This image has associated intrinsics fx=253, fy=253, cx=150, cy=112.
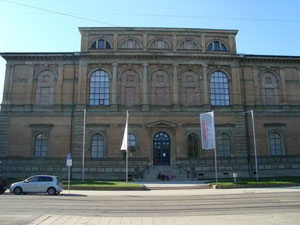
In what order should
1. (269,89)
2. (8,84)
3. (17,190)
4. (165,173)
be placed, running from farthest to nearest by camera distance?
(269,89), (8,84), (165,173), (17,190)

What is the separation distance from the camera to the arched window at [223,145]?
3222cm

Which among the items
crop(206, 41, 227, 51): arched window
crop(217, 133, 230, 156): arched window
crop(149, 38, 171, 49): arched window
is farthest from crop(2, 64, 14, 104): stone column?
crop(217, 133, 230, 156): arched window

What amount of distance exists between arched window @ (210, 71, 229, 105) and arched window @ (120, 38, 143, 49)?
1091cm

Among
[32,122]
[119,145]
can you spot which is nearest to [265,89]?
[119,145]

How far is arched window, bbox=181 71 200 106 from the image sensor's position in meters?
33.3

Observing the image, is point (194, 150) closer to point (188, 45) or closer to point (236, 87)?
point (236, 87)

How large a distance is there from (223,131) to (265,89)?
894 centimetres

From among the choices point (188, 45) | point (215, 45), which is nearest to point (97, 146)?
point (188, 45)

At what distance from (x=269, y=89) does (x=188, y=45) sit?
12.7 metres

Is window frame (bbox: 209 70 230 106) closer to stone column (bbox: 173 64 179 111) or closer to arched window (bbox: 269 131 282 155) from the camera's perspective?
stone column (bbox: 173 64 179 111)

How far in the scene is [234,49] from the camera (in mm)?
35406

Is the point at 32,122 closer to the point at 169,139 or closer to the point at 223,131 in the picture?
the point at 169,139

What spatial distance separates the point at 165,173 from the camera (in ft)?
99.2

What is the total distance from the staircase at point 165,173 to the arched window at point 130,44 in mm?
16234
